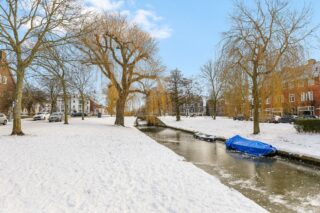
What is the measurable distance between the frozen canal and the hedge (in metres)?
4.98

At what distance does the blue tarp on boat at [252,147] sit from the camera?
12703 mm

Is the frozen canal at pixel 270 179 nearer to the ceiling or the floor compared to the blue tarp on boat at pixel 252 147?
nearer to the floor

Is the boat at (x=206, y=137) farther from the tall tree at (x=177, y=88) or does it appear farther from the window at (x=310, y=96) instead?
the window at (x=310, y=96)

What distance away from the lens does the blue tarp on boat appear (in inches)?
500

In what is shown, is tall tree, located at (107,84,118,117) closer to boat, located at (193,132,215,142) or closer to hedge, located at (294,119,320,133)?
boat, located at (193,132,215,142)

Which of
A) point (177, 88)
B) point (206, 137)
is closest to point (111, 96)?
point (206, 137)

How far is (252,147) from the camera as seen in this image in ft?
43.7

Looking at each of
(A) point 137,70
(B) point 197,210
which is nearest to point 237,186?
(B) point 197,210

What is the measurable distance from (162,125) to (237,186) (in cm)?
3152

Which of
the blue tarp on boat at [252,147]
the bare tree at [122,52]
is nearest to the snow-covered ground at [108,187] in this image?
the blue tarp on boat at [252,147]

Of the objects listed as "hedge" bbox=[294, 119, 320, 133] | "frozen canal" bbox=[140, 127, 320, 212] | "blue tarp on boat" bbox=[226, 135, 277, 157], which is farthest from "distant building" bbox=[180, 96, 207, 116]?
"frozen canal" bbox=[140, 127, 320, 212]

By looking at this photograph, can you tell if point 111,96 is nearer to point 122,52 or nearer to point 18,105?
point 122,52

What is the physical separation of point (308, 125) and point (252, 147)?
15.7 feet

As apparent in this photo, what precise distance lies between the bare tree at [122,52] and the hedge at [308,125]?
14976 mm
